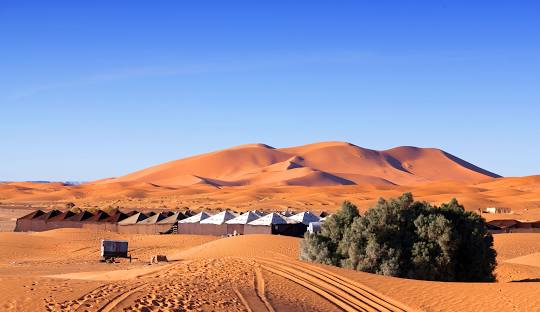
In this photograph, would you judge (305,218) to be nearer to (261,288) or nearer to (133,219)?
(133,219)

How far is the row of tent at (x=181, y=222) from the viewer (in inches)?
1594

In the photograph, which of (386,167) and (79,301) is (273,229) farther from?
(386,167)

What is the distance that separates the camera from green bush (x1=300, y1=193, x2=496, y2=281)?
22.8 metres

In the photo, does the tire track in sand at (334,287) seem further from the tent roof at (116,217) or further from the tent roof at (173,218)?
the tent roof at (116,217)

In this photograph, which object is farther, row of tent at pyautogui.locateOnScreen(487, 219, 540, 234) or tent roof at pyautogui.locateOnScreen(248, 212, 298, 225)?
row of tent at pyautogui.locateOnScreen(487, 219, 540, 234)

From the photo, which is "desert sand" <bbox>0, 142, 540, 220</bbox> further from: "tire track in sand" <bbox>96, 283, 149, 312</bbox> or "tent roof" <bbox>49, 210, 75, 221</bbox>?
"tire track in sand" <bbox>96, 283, 149, 312</bbox>

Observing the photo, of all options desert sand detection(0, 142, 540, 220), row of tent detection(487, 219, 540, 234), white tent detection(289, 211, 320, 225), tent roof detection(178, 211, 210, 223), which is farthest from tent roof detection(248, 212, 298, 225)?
desert sand detection(0, 142, 540, 220)

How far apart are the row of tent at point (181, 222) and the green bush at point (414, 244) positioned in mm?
14088

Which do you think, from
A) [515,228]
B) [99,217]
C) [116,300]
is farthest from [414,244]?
[99,217]

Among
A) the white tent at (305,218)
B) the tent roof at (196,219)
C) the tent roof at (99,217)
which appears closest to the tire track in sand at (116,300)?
the white tent at (305,218)

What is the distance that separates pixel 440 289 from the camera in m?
18.1

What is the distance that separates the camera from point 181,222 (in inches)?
1743

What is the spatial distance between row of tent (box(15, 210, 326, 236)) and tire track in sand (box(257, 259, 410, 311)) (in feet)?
63.9

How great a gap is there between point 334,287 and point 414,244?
7.14 m
